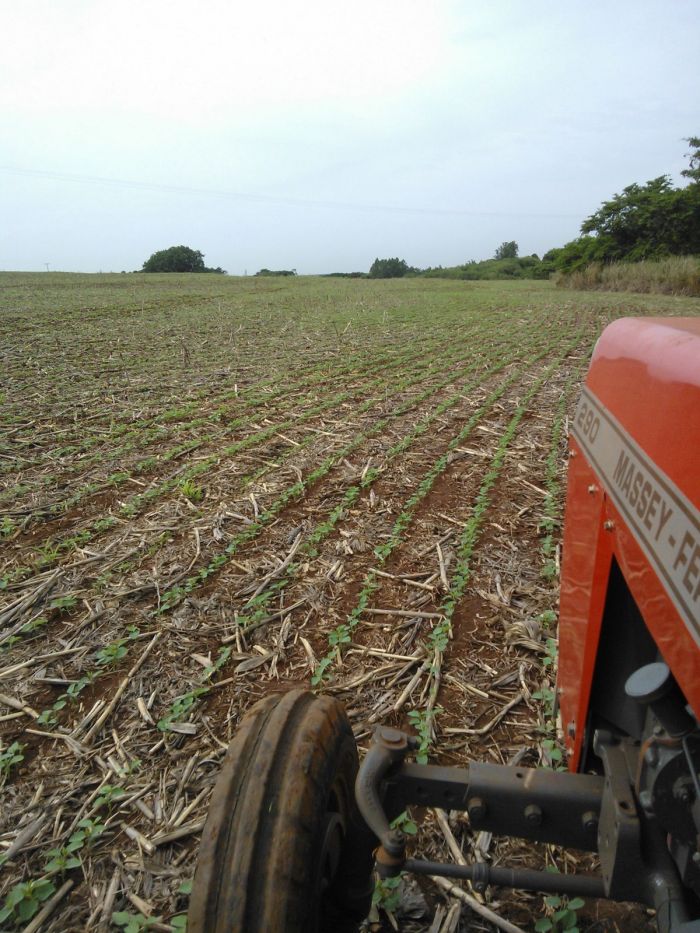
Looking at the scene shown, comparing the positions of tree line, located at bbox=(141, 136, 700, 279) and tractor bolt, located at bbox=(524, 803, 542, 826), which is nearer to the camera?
tractor bolt, located at bbox=(524, 803, 542, 826)

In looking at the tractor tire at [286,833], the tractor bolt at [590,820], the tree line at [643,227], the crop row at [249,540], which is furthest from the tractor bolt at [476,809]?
the tree line at [643,227]

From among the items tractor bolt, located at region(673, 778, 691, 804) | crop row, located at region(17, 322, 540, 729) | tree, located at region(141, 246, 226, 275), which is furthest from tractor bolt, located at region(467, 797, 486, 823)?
tree, located at region(141, 246, 226, 275)

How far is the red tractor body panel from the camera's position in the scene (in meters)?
0.99

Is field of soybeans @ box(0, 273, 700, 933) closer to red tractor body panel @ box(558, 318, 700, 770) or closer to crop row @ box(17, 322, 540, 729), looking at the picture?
crop row @ box(17, 322, 540, 729)

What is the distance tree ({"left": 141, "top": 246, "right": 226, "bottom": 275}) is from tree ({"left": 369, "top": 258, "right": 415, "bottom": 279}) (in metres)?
17.6

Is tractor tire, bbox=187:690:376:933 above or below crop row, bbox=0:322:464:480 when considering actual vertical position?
above

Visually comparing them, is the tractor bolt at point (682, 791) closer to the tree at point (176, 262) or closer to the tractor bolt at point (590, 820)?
the tractor bolt at point (590, 820)

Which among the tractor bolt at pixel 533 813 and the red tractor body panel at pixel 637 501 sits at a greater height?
the red tractor body panel at pixel 637 501

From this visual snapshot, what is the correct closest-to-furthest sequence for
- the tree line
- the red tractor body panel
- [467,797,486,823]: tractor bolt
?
1. the red tractor body panel
2. [467,797,486,823]: tractor bolt
3. the tree line

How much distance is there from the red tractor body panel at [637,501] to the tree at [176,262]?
190 feet

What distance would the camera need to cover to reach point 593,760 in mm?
1700

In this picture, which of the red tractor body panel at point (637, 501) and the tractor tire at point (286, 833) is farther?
the tractor tire at point (286, 833)

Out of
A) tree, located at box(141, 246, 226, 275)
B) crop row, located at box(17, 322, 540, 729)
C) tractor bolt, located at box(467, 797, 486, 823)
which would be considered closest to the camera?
tractor bolt, located at box(467, 797, 486, 823)

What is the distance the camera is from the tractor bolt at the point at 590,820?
140cm
